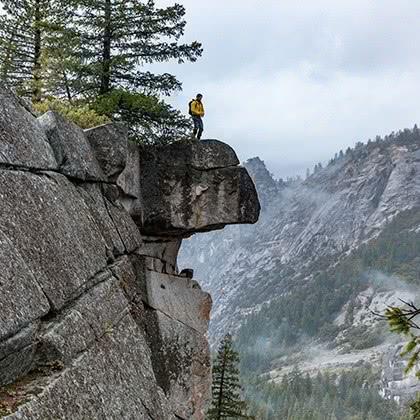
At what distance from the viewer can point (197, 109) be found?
25625 mm

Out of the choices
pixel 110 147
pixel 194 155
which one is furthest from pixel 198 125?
pixel 110 147

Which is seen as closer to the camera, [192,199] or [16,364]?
[16,364]

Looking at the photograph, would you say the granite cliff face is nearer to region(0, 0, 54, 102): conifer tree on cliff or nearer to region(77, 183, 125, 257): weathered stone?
region(77, 183, 125, 257): weathered stone

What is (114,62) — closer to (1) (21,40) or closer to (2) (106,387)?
(1) (21,40)

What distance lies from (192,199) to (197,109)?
12.6 feet

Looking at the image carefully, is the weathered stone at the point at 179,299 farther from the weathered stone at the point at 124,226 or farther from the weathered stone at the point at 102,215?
the weathered stone at the point at 102,215

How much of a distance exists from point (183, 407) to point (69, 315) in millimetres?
11601

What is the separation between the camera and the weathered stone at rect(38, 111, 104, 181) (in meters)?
15.8

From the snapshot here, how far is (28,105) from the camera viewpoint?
15.5m

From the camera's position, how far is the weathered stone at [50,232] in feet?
38.7

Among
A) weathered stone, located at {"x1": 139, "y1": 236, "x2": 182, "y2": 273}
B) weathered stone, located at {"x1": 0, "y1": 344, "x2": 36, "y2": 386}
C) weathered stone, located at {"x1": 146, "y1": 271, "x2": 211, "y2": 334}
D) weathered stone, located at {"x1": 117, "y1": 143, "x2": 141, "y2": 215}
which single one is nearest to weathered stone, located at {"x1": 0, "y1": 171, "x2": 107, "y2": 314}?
weathered stone, located at {"x1": 0, "y1": 344, "x2": 36, "y2": 386}

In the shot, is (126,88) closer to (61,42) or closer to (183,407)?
(61,42)

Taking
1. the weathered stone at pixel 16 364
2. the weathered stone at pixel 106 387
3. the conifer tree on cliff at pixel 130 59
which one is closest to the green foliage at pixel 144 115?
the conifer tree on cliff at pixel 130 59

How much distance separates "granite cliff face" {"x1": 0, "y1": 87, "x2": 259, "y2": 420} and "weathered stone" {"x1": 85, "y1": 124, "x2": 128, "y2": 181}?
4cm
